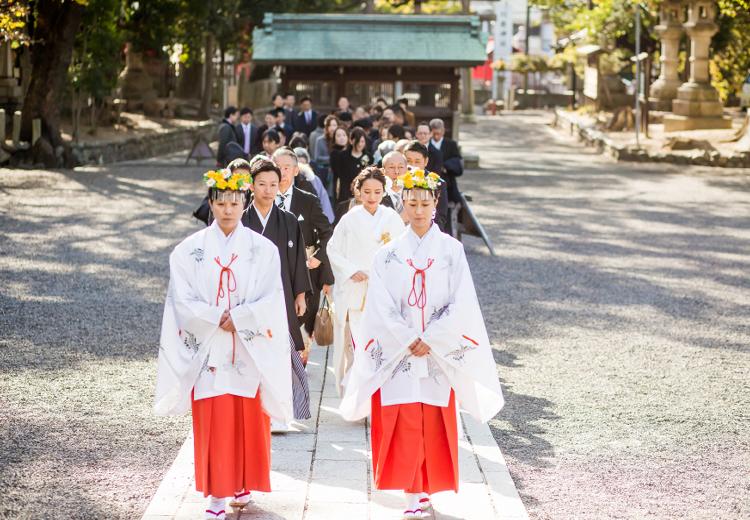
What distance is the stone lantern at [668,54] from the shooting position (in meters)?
34.4

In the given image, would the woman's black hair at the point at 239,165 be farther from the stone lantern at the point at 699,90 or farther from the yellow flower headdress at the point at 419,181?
the stone lantern at the point at 699,90

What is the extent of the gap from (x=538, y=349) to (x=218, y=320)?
4.80 meters

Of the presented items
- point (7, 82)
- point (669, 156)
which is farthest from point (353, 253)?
point (7, 82)

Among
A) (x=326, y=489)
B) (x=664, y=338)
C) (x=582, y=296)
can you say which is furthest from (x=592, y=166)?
(x=326, y=489)

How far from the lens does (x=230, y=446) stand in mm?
5684

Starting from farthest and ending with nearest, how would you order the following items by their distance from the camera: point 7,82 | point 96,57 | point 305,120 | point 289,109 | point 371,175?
1. point 7,82
2. point 96,57
3. point 289,109
4. point 305,120
5. point 371,175

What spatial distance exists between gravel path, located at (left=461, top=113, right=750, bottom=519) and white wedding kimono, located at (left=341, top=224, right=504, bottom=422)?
0.85 meters

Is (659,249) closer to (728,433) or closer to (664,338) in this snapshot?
(664,338)

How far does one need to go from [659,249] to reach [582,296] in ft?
12.2

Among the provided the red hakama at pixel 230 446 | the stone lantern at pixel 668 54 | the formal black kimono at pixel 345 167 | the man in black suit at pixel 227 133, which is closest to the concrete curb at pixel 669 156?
the stone lantern at pixel 668 54

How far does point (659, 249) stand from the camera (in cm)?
1573

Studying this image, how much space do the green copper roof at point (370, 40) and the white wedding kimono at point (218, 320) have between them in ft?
69.0

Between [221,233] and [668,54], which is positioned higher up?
[668,54]

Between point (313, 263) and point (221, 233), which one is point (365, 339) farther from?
point (313, 263)
